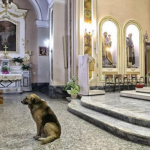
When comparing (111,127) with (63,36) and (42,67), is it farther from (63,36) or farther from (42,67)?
(42,67)

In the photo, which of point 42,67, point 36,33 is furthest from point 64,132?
point 36,33

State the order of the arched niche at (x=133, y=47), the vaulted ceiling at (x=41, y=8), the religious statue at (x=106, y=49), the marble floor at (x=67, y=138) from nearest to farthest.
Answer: the marble floor at (x=67, y=138) < the religious statue at (x=106, y=49) < the arched niche at (x=133, y=47) < the vaulted ceiling at (x=41, y=8)

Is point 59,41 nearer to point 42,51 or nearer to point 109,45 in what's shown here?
point 109,45

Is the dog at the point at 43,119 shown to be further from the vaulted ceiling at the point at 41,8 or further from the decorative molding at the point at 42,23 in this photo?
the vaulted ceiling at the point at 41,8

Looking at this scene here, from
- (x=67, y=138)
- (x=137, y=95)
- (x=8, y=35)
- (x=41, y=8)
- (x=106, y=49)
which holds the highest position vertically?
(x=41, y=8)

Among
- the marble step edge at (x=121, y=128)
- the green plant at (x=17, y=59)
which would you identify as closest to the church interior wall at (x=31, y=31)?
the green plant at (x=17, y=59)

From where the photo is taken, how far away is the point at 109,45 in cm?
905

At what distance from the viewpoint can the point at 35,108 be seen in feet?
9.98

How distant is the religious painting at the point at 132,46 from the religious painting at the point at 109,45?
721 millimetres

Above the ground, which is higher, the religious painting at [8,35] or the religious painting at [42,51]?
the religious painting at [8,35]

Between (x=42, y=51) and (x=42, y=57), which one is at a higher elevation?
(x=42, y=51)

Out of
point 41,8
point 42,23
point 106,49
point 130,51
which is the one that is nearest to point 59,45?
point 106,49

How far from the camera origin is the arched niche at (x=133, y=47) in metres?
9.32

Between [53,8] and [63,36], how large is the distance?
1278 millimetres
